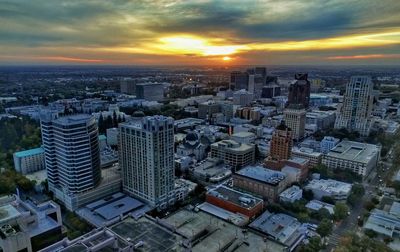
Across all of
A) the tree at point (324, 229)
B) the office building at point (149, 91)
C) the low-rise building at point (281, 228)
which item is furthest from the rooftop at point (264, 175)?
the office building at point (149, 91)

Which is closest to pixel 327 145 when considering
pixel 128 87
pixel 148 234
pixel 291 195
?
pixel 291 195

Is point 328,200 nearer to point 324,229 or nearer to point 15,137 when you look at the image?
point 324,229

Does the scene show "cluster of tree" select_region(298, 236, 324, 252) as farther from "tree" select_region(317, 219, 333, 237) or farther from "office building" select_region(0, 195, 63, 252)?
"office building" select_region(0, 195, 63, 252)

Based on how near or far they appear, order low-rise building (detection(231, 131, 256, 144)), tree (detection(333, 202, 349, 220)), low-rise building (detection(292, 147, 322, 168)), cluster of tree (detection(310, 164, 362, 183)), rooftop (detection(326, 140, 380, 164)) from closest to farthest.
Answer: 1. tree (detection(333, 202, 349, 220))
2. cluster of tree (detection(310, 164, 362, 183))
3. rooftop (detection(326, 140, 380, 164))
4. low-rise building (detection(292, 147, 322, 168))
5. low-rise building (detection(231, 131, 256, 144))

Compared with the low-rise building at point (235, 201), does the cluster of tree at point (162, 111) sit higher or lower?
higher

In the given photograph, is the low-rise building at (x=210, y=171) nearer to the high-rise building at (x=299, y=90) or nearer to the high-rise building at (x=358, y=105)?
the high-rise building at (x=358, y=105)

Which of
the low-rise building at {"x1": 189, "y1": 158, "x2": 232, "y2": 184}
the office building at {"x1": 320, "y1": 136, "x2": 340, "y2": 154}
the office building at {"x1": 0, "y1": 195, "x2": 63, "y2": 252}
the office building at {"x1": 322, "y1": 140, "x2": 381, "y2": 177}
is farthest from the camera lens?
the office building at {"x1": 320, "y1": 136, "x2": 340, "y2": 154}

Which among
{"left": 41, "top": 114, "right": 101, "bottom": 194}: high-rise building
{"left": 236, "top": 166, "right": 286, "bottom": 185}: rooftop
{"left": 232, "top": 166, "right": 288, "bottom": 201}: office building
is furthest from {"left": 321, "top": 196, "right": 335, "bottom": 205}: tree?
{"left": 41, "top": 114, "right": 101, "bottom": 194}: high-rise building
